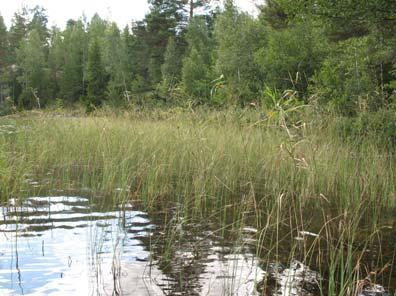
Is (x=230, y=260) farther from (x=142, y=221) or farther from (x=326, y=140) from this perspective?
(x=326, y=140)

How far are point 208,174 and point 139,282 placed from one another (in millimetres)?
2198

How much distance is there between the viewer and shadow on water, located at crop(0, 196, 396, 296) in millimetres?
2740

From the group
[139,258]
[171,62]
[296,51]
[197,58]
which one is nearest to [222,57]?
[296,51]

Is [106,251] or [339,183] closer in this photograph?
[106,251]

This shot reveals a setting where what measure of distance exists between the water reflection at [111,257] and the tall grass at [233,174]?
273 millimetres

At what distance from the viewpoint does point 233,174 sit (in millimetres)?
5258

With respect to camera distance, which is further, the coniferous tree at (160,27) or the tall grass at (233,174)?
the coniferous tree at (160,27)

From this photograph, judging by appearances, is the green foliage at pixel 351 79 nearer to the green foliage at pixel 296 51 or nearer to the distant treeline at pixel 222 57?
the distant treeline at pixel 222 57

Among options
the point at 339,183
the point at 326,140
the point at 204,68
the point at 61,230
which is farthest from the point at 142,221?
the point at 204,68

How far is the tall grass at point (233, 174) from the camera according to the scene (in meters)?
3.88

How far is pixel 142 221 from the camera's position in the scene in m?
4.09

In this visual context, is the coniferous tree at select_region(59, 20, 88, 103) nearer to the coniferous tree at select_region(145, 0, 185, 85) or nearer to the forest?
the coniferous tree at select_region(145, 0, 185, 85)

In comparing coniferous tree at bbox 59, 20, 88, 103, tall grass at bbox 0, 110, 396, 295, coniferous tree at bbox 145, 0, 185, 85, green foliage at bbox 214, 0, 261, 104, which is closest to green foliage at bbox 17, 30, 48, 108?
coniferous tree at bbox 59, 20, 88, 103

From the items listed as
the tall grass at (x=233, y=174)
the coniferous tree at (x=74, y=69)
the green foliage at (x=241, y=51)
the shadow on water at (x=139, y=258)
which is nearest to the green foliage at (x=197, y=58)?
the green foliage at (x=241, y=51)
